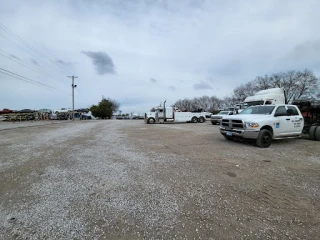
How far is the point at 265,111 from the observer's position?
315 inches

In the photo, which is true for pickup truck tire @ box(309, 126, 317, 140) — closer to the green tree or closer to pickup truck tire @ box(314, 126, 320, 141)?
pickup truck tire @ box(314, 126, 320, 141)

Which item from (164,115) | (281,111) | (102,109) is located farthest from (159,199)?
(102,109)

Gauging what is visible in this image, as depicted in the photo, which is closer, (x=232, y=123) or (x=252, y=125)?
(x=252, y=125)

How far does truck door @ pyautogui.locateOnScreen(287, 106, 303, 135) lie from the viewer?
7.96 meters

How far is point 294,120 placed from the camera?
7988mm

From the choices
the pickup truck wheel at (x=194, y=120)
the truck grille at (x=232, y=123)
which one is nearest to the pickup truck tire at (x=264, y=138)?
the truck grille at (x=232, y=123)

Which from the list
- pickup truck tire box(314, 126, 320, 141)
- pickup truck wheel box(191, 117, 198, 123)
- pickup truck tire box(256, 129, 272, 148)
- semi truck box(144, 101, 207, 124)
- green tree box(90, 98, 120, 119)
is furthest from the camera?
green tree box(90, 98, 120, 119)

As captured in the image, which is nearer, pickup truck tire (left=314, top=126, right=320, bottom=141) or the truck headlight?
the truck headlight

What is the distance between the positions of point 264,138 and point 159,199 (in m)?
6.04

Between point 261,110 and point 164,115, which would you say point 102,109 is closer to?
point 164,115

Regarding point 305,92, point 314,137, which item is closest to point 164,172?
point 314,137

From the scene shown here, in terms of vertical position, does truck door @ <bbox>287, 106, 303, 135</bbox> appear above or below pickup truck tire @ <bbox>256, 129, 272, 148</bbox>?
above

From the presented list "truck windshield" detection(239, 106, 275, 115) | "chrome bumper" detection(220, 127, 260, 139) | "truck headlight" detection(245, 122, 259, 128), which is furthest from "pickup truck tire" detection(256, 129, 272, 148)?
"truck windshield" detection(239, 106, 275, 115)

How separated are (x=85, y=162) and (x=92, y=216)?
113 inches
